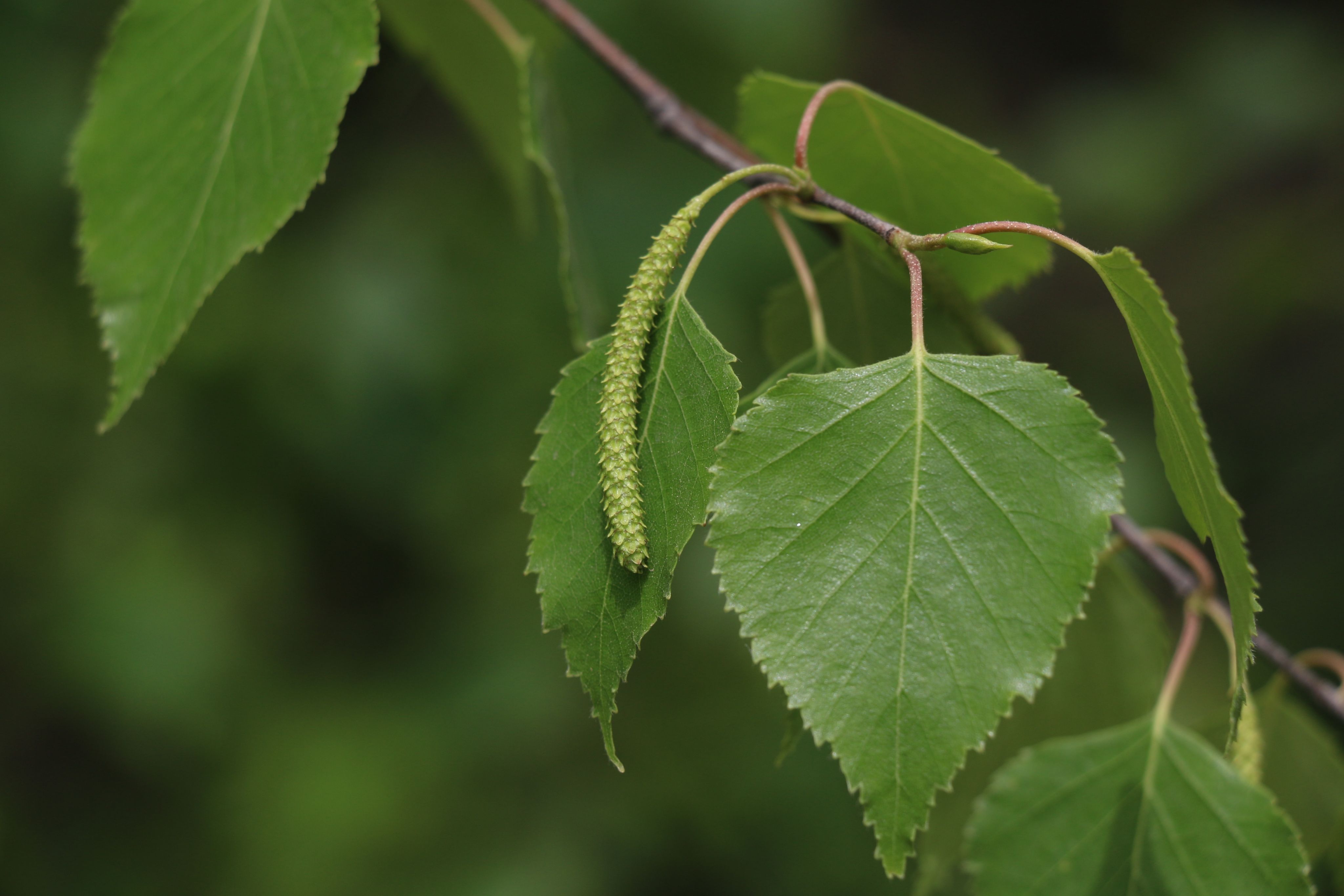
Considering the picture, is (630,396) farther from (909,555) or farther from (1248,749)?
(1248,749)

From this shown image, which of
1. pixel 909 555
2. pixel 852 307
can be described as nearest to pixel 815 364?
pixel 852 307

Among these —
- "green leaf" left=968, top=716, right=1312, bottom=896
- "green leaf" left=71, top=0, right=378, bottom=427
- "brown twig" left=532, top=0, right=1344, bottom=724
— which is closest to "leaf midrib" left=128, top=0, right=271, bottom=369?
"green leaf" left=71, top=0, right=378, bottom=427

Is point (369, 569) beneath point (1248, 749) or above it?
beneath

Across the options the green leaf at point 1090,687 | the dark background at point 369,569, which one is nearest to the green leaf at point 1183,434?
the green leaf at point 1090,687

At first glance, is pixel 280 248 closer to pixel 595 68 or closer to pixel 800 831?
pixel 595 68

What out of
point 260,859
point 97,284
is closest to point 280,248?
point 260,859

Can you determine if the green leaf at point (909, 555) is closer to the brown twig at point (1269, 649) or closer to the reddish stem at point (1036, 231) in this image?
the reddish stem at point (1036, 231)
